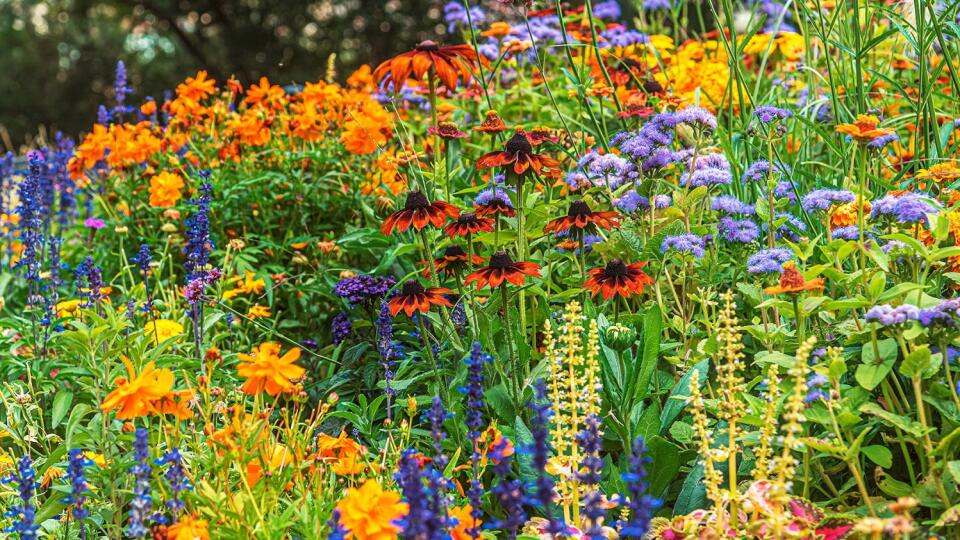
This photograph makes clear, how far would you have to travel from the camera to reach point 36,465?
7.79 ft

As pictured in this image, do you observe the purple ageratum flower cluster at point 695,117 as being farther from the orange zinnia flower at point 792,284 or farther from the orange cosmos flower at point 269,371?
the orange cosmos flower at point 269,371

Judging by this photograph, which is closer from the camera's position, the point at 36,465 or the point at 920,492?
the point at 920,492

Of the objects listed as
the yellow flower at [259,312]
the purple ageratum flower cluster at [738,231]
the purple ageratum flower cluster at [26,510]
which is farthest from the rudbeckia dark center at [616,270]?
the purple ageratum flower cluster at [26,510]

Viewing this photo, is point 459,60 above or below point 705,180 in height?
above

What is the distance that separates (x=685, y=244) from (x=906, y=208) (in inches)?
20.5

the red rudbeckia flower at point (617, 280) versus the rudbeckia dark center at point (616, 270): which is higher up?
the rudbeckia dark center at point (616, 270)

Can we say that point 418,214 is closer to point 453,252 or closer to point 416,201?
point 416,201

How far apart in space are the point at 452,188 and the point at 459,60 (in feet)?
2.30

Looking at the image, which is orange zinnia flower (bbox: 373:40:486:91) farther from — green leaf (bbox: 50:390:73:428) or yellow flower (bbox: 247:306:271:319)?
green leaf (bbox: 50:390:73:428)

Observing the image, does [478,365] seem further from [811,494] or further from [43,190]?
[43,190]

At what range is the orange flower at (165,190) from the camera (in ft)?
11.6

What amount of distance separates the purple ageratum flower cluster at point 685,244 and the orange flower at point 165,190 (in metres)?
2.05

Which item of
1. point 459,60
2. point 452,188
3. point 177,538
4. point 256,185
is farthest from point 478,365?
point 256,185

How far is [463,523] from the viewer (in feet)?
6.07
